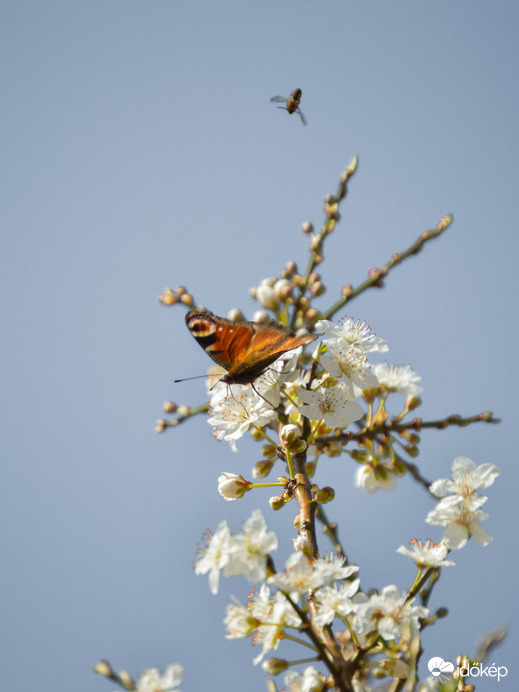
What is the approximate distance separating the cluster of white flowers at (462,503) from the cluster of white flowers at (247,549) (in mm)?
694

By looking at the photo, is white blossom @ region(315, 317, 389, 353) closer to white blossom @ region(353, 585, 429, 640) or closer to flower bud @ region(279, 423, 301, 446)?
flower bud @ region(279, 423, 301, 446)

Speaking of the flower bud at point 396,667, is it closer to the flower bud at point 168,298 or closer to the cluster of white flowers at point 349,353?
the cluster of white flowers at point 349,353

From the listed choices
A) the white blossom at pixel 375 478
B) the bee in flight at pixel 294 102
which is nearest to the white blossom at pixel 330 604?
the white blossom at pixel 375 478

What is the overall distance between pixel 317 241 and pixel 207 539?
70.8 inches

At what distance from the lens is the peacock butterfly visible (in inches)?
98.5

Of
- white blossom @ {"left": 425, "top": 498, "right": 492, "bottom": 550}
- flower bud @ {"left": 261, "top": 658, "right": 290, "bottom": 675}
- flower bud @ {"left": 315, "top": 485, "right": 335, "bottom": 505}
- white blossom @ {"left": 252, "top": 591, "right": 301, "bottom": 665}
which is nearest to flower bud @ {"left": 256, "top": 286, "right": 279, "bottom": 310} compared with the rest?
flower bud @ {"left": 315, "top": 485, "right": 335, "bottom": 505}

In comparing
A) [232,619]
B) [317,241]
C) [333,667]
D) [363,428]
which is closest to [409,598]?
[333,667]

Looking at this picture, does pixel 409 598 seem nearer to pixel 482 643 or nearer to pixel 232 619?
pixel 482 643

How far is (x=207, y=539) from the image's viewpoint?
2.32 metres

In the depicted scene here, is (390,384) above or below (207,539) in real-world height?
→ above

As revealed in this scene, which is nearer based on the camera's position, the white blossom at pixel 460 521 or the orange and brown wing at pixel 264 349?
the white blossom at pixel 460 521

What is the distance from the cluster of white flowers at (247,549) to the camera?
1887mm
